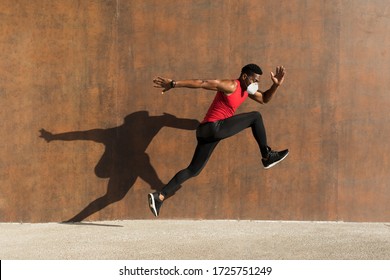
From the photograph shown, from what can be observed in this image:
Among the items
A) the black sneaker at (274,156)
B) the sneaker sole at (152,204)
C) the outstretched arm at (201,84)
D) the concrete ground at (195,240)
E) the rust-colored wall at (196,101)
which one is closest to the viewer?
the concrete ground at (195,240)

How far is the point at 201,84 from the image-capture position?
6.76 m

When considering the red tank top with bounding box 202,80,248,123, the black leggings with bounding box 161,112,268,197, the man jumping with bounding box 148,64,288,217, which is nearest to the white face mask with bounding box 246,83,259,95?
Answer: the man jumping with bounding box 148,64,288,217

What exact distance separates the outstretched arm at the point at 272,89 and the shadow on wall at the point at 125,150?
866mm

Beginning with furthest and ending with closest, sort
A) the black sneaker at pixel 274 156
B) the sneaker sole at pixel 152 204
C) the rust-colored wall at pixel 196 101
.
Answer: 1. the rust-colored wall at pixel 196 101
2. the black sneaker at pixel 274 156
3. the sneaker sole at pixel 152 204

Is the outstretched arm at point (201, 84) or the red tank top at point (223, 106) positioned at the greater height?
the outstretched arm at point (201, 84)

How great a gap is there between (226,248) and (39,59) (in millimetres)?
3357

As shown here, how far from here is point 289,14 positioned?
7.57 m

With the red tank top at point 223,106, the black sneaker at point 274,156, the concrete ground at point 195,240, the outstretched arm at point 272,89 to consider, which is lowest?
the concrete ground at point 195,240

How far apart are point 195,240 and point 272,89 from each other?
1941mm

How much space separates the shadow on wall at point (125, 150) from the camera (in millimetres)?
7609

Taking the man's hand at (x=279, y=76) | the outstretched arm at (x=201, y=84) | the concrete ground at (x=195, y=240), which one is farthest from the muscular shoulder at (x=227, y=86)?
the concrete ground at (x=195, y=240)

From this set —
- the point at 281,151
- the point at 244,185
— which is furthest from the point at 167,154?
the point at 281,151

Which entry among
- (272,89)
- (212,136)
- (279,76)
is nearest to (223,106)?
(212,136)

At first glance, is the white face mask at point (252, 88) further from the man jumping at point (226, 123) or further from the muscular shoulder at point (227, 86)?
the muscular shoulder at point (227, 86)
